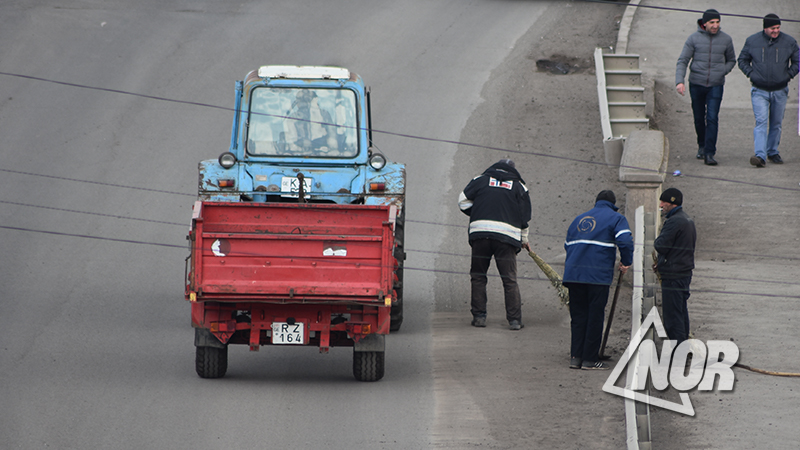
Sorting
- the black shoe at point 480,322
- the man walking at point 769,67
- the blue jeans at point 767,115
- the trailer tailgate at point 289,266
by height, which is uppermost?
the man walking at point 769,67

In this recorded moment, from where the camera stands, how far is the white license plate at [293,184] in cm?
1068

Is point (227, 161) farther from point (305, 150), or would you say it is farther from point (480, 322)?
point (480, 322)

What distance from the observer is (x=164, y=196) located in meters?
15.4

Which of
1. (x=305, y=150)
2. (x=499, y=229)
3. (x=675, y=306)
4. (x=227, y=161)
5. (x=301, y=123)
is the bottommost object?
(x=675, y=306)

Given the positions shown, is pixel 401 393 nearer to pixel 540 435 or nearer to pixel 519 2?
pixel 540 435

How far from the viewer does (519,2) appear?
2366cm

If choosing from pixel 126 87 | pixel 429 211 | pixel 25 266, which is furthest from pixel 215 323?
pixel 126 87

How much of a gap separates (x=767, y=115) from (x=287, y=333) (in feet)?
29.1

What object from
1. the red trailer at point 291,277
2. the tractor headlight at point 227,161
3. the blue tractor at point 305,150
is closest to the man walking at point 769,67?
the blue tractor at point 305,150

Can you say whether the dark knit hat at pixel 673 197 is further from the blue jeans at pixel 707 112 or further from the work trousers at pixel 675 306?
the blue jeans at pixel 707 112

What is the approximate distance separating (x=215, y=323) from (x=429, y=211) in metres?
6.56

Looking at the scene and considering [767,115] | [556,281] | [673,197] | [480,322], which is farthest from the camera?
[767,115]

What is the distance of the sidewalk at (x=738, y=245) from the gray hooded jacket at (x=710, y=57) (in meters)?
1.35

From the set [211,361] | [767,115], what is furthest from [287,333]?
[767,115]
